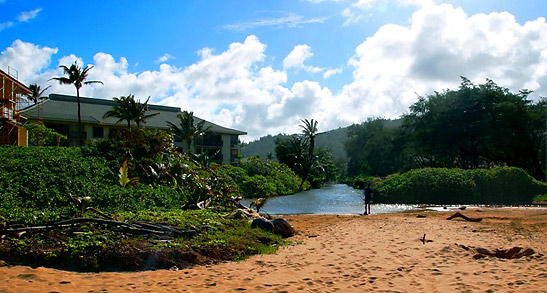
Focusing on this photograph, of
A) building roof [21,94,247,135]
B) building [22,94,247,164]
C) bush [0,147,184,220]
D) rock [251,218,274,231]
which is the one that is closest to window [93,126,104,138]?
building [22,94,247,164]

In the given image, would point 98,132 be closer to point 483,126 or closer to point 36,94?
point 36,94

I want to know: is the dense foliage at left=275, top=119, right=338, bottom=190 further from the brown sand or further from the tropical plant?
the brown sand

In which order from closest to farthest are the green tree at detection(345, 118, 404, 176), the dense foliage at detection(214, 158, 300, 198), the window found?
the dense foliage at detection(214, 158, 300, 198)
the window
the green tree at detection(345, 118, 404, 176)

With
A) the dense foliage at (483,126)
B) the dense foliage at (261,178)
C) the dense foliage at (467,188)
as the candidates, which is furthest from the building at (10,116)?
the dense foliage at (483,126)

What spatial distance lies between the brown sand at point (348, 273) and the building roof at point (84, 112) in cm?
3369

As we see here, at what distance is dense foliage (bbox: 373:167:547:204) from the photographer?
102ft

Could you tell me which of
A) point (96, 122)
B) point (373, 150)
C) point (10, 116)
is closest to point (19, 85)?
point (10, 116)

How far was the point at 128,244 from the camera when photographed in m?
8.52

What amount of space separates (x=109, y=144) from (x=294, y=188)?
28.6 meters

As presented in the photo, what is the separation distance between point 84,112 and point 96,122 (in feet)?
11.3

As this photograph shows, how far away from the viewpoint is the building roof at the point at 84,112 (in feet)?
129

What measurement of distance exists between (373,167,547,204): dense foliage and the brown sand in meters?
20.2

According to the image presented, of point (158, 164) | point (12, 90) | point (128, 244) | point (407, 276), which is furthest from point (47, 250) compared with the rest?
point (12, 90)

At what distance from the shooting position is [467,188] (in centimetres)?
3112
